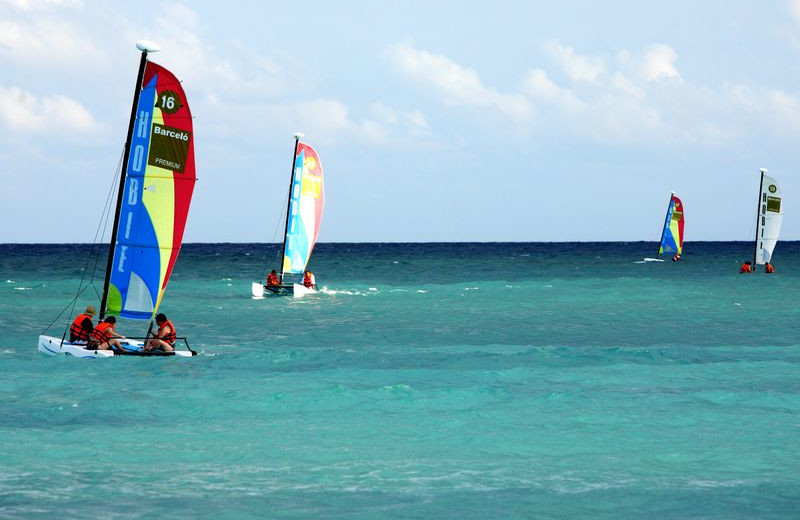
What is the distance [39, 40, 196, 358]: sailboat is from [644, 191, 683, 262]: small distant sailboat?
77.2 meters

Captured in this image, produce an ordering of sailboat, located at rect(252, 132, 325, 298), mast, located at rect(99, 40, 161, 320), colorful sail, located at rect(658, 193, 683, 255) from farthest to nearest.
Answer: colorful sail, located at rect(658, 193, 683, 255), sailboat, located at rect(252, 132, 325, 298), mast, located at rect(99, 40, 161, 320)

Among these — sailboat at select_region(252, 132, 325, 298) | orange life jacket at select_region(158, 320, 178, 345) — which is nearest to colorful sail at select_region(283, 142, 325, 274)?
sailboat at select_region(252, 132, 325, 298)

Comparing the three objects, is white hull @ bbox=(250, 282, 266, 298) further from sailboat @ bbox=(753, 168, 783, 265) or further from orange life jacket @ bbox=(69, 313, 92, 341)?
sailboat @ bbox=(753, 168, 783, 265)

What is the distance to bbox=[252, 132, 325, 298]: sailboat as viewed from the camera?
46.9m

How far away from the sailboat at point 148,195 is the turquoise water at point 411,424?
171cm

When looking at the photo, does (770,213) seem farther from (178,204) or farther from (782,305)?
(178,204)

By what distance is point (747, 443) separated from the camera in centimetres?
1605

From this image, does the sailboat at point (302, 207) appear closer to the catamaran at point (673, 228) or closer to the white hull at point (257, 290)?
the white hull at point (257, 290)

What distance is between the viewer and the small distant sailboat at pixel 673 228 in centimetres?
9494

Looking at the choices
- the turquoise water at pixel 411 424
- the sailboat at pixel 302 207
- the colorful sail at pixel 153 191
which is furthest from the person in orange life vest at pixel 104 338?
the sailboat at pixel 302 207

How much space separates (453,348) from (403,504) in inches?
716

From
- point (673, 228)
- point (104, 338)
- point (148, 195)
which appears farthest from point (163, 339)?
point (673, 228)

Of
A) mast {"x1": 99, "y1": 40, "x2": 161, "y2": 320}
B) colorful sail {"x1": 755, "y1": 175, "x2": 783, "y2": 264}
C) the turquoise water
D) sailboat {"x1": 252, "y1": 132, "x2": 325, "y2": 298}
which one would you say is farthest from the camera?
colorful sail {"x1": 755, "y1": 175, "x2": 783, "y2": 264}

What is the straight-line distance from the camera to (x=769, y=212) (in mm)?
68375
